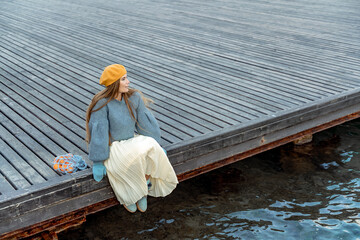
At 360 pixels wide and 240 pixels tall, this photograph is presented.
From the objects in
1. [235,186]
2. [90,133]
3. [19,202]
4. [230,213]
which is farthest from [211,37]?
[19,202]

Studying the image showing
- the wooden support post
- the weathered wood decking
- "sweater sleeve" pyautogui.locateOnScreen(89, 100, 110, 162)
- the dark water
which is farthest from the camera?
the wooden support post

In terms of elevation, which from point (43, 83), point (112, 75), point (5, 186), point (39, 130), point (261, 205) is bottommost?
point (261, 205)

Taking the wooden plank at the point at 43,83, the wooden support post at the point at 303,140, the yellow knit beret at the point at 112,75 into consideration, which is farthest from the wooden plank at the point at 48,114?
the wooden support post at the point at 303,140

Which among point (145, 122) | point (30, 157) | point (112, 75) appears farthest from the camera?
point (30, 157)

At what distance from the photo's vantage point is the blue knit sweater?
11.8 feet

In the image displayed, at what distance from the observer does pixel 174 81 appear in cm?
598

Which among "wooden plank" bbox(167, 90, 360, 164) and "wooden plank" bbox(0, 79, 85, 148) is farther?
"wooden plank" bbox(0, 79, 85, 148)

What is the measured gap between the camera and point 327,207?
480 centimetres

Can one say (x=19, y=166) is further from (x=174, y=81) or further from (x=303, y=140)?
(x=303, y=140)

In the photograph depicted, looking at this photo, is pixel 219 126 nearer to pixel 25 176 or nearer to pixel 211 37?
pixel 25 176

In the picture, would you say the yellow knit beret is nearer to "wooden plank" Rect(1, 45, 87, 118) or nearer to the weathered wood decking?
the weathered wood decking

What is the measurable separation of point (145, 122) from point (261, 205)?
1.79 metres

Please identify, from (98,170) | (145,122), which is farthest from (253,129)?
(98,170)

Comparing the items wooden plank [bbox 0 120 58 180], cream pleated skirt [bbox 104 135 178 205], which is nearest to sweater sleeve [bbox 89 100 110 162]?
cream pleated skirt [bbox 104 135 178 205]
